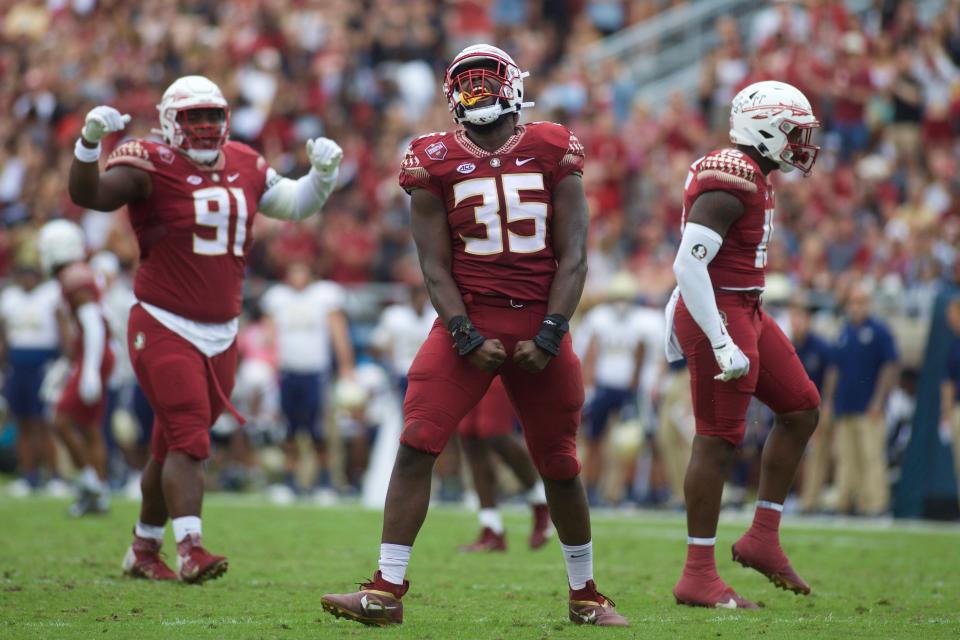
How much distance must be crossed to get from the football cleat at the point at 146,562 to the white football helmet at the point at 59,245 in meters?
4.28

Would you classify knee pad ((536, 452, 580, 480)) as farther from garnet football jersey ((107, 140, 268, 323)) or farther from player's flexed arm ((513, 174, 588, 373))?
garnet football jersey ((107, 140, 268, 323))

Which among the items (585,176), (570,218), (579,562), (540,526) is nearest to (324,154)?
(570,218)

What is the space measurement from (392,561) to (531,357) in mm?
956

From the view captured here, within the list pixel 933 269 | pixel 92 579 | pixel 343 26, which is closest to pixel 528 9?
pixel 343 26

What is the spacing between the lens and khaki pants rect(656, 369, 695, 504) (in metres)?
14.1

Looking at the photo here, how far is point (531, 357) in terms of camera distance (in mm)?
5688

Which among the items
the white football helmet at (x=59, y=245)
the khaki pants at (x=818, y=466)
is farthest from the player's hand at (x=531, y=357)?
the khaki pants at (x=818, y=466)

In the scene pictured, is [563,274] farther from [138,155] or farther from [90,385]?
[90,385]

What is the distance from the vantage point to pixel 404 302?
16.1 m

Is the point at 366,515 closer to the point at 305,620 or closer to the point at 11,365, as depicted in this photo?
the point at 11,365

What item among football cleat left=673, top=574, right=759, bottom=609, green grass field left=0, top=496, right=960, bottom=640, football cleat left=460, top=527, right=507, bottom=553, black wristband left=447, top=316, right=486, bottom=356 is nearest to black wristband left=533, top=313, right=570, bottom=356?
black wristband left=447, top=316, right=486, bottom=356

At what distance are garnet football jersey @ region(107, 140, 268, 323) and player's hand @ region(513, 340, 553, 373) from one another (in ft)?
7.34

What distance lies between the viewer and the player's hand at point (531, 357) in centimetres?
569

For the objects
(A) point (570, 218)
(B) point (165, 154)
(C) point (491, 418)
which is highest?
(B) point (165, 154)
